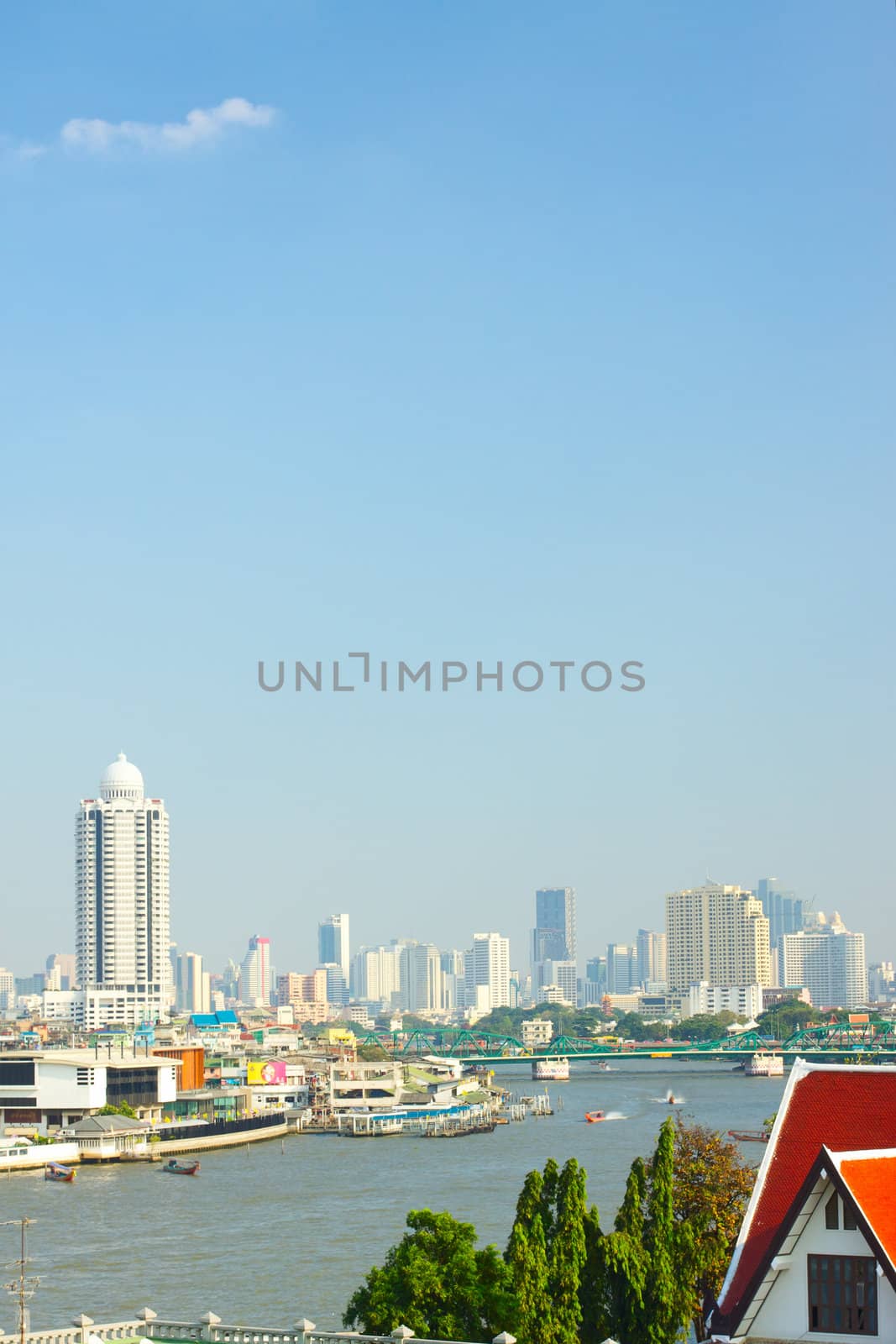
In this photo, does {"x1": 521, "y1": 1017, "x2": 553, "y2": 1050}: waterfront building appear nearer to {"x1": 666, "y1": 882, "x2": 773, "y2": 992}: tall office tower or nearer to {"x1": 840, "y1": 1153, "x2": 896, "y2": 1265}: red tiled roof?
{"x1": 666, "y1": 882, "x2": 773, "y2": 992}: tall office tower

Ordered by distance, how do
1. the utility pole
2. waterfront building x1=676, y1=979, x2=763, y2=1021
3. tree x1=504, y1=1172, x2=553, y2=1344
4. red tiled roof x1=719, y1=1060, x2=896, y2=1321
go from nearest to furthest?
red tiled roof x1=719, y1=1060, x2=896, y2=1321 < tree x1=504, y1=1172, x2=553, y2=1344 < the utility pole < waterfront building x1=676, y1=979, x2=763, y2=1021

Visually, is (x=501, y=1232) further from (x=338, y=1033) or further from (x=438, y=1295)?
(x=338, y=1033)

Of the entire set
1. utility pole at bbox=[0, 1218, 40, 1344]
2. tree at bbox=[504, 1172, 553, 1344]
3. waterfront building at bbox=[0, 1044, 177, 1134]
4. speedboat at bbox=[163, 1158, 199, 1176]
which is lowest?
speedboat at bbox=[163, 1158, 199, 1176]

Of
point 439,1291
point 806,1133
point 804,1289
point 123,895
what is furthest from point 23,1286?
point 123,895

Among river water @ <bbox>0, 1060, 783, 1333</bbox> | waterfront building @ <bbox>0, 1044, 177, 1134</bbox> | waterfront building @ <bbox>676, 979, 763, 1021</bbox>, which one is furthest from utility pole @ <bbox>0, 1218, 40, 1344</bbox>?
waterfront building @ <bbox>676, 979, 763, 1021</bbox>

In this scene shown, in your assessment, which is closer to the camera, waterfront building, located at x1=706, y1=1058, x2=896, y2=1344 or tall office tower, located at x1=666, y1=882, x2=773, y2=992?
waterfront building, located at x1=706, y1=1058, x2=896, y2=1344

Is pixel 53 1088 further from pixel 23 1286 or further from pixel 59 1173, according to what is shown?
pixel 23 1286

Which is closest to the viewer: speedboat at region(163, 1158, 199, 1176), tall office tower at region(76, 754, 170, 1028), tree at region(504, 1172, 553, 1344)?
tree at region(504, 1172, 553, 1344)

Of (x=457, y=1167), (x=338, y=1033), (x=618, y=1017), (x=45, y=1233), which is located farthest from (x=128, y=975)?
(x=45, y=1233)
